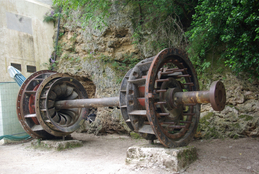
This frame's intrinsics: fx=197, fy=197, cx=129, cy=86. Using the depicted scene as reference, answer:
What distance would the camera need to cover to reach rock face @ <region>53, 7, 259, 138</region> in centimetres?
479

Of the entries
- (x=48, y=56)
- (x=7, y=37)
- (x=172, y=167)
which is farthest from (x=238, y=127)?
(x=7, y=37)

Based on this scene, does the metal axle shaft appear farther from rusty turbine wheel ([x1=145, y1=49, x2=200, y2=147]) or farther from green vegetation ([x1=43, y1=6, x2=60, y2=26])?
green vegetation ([x1=43, y1=6, x2=60, y2=26])

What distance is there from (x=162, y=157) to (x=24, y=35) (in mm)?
7960

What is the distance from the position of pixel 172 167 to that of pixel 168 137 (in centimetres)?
47

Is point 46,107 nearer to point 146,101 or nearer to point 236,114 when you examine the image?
point 146,101

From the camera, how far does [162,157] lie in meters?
3.22

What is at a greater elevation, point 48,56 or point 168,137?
point 48,56

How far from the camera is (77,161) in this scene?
4.19 meters

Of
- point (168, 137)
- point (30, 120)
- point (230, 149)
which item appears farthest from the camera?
point (30, 120)

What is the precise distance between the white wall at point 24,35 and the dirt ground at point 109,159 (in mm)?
3901

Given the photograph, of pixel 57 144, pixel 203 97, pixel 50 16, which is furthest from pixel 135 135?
pixel 50 16

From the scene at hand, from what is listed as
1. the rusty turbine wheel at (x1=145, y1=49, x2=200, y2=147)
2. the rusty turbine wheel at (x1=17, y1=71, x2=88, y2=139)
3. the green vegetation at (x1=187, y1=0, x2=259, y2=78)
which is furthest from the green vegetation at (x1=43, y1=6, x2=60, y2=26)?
the rusty turbine wheel at (x1=145, y1=49, x2=200, y2=147)

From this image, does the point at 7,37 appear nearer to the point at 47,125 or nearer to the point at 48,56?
the point at 48,56

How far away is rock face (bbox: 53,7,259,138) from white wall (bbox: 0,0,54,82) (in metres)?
0.80
